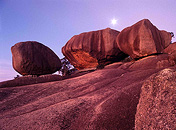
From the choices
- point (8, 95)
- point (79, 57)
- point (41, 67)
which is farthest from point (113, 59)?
point (8, 95)

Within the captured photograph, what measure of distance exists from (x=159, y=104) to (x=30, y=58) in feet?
44.0

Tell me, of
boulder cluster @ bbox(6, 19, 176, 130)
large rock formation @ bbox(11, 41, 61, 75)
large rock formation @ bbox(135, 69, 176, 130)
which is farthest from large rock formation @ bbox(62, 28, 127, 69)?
large rock formation @ bbox(135, 69, 176, 130)

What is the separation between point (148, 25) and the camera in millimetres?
11500

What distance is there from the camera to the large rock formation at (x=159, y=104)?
3.83 ft

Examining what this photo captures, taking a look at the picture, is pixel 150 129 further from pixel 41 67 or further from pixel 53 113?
pixel 41 67

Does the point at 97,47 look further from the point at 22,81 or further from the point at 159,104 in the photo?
the point at 159,104

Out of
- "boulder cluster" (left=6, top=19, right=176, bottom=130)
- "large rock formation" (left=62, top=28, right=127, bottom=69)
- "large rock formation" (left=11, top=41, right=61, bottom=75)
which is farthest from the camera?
"large rock formation" (left=62, top=28, right=127, bottom=69)

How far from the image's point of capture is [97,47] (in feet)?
57.5

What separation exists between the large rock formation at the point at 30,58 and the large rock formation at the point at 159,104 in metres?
13.1

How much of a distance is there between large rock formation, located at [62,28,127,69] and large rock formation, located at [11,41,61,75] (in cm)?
606

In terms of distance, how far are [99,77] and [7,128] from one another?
12.9ft

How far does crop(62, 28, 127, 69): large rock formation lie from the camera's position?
17078mm

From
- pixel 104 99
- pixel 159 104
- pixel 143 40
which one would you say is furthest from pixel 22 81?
pixel 143 40

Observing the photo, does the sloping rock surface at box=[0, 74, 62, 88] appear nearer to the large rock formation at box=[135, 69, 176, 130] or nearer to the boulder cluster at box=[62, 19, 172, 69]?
the large rock formation at box=[135, 69, 176, 130]
